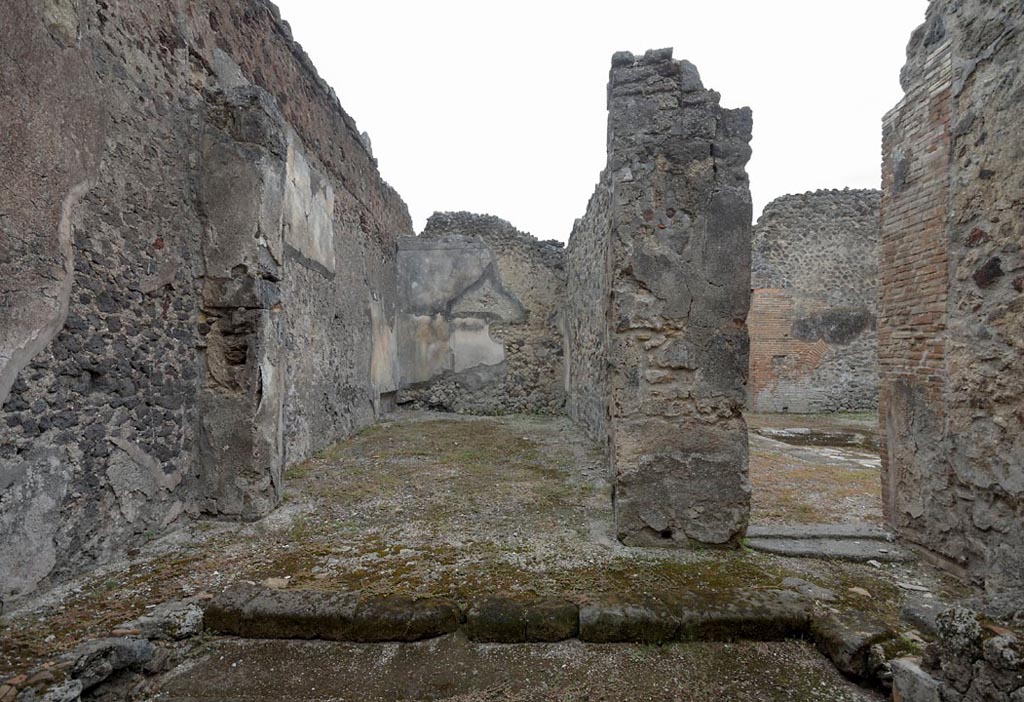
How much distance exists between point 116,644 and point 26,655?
0.33 m

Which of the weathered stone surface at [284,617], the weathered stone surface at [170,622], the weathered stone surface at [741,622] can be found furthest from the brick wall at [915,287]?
the weathered stone surface at [170,622]

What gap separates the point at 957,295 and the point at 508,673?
304 centimetres

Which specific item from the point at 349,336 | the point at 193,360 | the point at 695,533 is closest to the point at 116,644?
the point at 193,360

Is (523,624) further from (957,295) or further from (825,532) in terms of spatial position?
(957,295)

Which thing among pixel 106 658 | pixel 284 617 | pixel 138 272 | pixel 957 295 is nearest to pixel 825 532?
pixel 957 295

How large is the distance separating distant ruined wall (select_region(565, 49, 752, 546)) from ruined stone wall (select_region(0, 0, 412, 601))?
2656 mm

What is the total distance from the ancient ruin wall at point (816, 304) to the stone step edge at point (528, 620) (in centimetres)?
1045

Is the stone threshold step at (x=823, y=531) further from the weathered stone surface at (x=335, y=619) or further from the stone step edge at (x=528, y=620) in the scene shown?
the weathered stone surface at (x=335, y=619)

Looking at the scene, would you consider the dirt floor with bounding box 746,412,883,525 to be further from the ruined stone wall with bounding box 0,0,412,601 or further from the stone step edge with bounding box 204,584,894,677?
the ruined stone wall with bounding box 0,0,412,601

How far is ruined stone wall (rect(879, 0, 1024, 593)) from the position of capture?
2.58m

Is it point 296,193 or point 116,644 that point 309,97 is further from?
point 116,644

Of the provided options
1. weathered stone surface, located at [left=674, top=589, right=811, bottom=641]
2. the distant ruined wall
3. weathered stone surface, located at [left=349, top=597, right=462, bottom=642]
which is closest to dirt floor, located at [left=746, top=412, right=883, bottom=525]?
the distant ruined wall

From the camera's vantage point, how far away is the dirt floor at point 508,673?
2.03 meters

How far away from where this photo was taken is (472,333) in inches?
407
